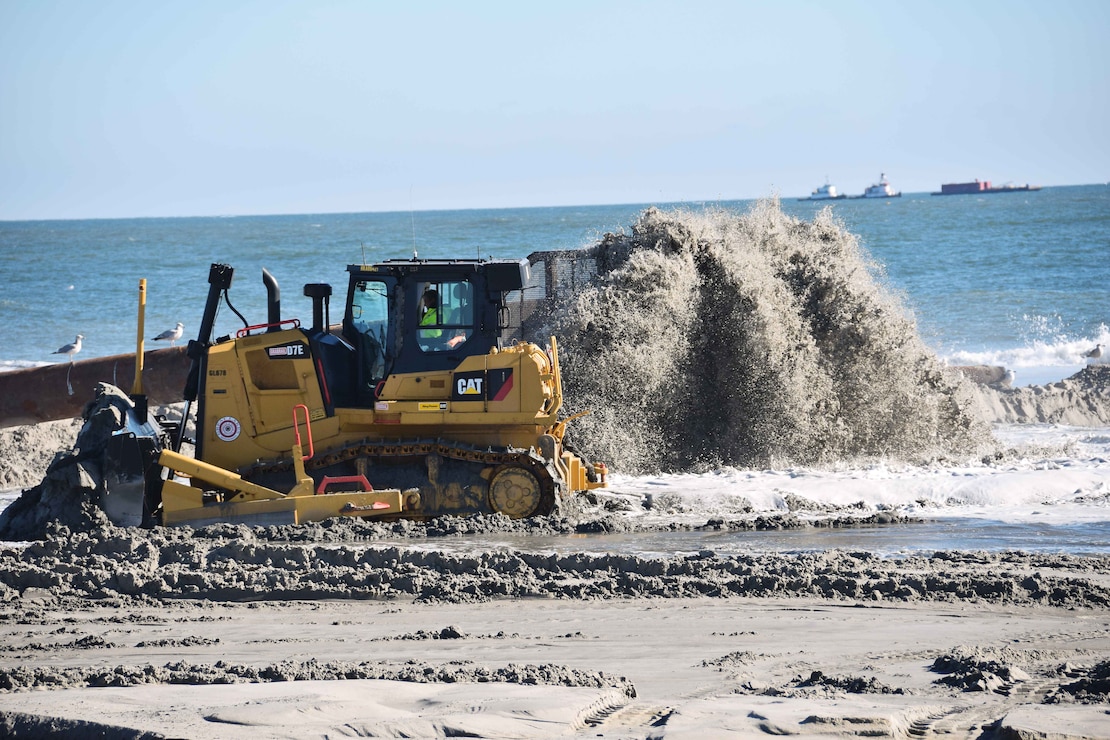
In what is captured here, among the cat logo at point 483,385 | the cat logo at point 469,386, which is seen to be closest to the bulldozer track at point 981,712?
the cat logo at point 483,385

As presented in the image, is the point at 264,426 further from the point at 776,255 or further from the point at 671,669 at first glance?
the point at 776,255

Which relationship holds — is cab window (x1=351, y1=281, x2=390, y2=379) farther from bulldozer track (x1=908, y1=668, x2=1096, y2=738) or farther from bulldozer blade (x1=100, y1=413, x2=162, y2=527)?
bulldozer track (x1=908, y1=668, x2=1096, y2=738)

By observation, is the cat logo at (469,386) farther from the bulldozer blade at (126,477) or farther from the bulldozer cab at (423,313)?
the bulldozer blade at (126,477)

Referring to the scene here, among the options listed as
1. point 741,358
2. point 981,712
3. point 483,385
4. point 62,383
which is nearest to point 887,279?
point 741,358

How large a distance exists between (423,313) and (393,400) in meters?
0.79

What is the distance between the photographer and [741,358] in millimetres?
13930

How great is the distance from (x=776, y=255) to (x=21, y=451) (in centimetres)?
950

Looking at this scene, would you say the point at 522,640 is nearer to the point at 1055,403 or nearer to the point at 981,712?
the point at 981,712

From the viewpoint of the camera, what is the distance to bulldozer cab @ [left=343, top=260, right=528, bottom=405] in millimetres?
10141

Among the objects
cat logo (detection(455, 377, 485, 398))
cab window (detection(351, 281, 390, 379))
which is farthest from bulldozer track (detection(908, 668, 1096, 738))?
cab window (detection(351, 281, 390, 379))

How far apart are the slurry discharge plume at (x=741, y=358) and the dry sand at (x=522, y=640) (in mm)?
3609

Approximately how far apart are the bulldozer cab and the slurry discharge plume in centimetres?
323

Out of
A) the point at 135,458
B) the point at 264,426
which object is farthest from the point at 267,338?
the point at 135,458

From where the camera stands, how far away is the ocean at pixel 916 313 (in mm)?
11156
